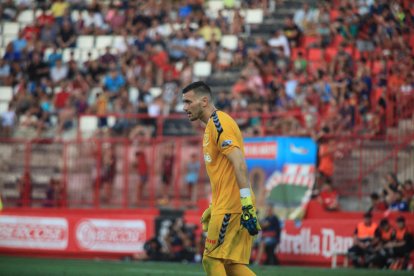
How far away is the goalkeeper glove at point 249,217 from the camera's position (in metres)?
9.17

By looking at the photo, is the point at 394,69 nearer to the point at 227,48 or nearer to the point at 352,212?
the point at 352,212

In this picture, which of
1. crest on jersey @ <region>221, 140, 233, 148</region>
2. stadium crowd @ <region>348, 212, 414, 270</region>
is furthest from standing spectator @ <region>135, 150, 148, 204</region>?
crest on jersey @ <region>221, 140, 233, 148</region>

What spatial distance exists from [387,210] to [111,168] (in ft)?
21.2

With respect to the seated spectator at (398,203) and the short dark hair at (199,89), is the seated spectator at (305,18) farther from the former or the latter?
the short dark hair at (199,89)

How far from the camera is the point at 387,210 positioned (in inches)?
812

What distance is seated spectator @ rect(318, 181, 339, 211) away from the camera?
2139 centimetres

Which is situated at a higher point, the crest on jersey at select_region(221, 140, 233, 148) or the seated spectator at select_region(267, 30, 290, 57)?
the seated spectator at select_region(267, 30, 290, 57)

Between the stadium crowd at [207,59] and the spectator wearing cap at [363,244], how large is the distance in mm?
2055

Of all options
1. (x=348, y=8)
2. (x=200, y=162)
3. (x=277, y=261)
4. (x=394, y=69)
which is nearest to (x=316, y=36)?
(x=348, y=8)

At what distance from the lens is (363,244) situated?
2000 cm

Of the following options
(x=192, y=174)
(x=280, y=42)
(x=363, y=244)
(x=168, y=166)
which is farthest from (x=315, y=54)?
(x=363, y=244)

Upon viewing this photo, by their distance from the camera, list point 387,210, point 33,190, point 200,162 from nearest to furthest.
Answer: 1. point 387,210
2. point 200,162
3. point 33,190

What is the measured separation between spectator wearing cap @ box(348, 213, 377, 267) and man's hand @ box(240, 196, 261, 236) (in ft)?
36.3

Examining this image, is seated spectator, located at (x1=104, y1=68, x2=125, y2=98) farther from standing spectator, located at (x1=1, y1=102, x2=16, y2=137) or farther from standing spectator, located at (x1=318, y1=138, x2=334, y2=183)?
standing spectator, located at (x1=318, y1=138, x2=334, y2=183)
